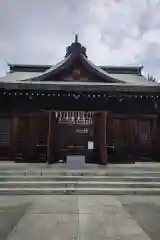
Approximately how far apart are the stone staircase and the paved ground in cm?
54

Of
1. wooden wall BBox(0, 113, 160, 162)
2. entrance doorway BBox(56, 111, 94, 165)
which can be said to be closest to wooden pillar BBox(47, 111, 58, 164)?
entrance doorway BBox(56, 111, 94, 165)

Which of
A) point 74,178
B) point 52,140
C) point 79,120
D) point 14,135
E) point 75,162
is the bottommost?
point 74,178

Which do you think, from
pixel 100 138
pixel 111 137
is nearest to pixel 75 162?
pixel 100 138

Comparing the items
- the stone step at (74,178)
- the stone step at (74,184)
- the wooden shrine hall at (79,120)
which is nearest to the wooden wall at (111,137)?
the wooden shrine hall at (79,120)

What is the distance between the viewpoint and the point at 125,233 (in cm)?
452

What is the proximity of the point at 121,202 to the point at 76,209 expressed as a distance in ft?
4.83

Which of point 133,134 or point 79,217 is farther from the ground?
point 133,134

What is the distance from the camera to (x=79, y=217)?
5.42 m

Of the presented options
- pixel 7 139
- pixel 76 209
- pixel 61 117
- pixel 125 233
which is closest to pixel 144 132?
pixel 61 117

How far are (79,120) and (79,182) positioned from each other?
5.94 meters

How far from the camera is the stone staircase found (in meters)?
8.09

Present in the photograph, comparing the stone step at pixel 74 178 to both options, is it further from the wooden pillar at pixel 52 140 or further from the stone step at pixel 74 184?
the wooden pillar at pixel 52 140

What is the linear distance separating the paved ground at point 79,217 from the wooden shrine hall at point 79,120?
597cm

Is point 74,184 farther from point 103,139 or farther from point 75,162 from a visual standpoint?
point 103,139
